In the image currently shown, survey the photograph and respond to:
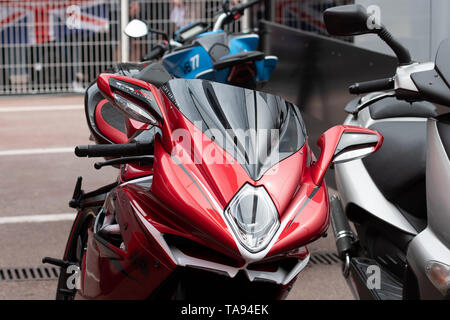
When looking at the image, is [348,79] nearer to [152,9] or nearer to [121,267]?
[121,267]

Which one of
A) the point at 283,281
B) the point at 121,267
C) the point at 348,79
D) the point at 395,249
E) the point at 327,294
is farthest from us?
the point at 348,79

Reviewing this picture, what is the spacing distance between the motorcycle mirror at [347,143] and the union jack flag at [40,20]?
30.5ft

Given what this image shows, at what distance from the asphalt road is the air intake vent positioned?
2.0 inches

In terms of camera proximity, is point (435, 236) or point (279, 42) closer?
point (435, 236)

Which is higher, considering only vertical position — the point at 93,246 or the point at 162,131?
the point at 162,131

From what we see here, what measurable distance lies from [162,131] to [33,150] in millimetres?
5574

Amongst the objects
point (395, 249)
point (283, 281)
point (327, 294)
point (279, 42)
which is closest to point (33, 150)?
point (279, 42)

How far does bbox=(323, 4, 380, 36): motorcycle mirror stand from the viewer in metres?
2.05

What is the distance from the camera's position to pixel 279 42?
7.16 meters

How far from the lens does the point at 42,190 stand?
5641mm

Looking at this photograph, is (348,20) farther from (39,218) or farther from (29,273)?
(39,218)

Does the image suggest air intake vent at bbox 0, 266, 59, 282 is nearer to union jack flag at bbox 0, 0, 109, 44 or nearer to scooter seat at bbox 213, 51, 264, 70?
scooter seat at bbox 213, 51, 264, 70

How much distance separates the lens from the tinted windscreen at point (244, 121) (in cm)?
169

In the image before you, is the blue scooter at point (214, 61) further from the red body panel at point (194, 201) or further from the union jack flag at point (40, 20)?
the union jack flag at point (40, 20)
